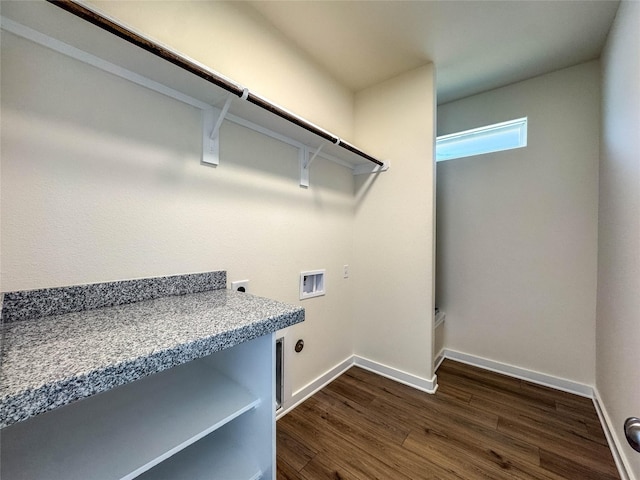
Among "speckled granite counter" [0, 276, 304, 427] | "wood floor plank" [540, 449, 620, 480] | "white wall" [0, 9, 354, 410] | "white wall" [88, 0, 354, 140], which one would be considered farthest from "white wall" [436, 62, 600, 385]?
"speckled granite counter" [0, 276, 304, 427]

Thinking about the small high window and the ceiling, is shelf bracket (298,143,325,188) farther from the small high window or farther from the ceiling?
the small high window

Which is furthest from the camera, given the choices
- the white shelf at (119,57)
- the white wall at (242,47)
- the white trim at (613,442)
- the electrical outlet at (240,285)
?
the electrical outlet at (240,285)

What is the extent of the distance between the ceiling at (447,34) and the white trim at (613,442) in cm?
235

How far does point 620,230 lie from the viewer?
135cm

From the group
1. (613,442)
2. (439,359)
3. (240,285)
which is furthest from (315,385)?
(613,442)

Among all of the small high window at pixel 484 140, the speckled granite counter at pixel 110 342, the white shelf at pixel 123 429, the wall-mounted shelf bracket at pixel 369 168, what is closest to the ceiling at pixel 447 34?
the small high window at pixel 484 140

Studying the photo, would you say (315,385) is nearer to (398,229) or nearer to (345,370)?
(345,370)

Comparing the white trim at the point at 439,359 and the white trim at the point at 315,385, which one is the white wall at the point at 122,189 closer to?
the white trim at the point at 315,385

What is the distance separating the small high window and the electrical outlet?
2.17m

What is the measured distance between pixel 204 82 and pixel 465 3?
58.7 inches

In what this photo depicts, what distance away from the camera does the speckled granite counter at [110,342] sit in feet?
1.43

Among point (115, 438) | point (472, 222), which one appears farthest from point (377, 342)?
point (115, 438)

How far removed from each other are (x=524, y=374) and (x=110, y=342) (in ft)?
9.12

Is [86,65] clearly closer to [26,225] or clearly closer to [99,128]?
[99,128]
